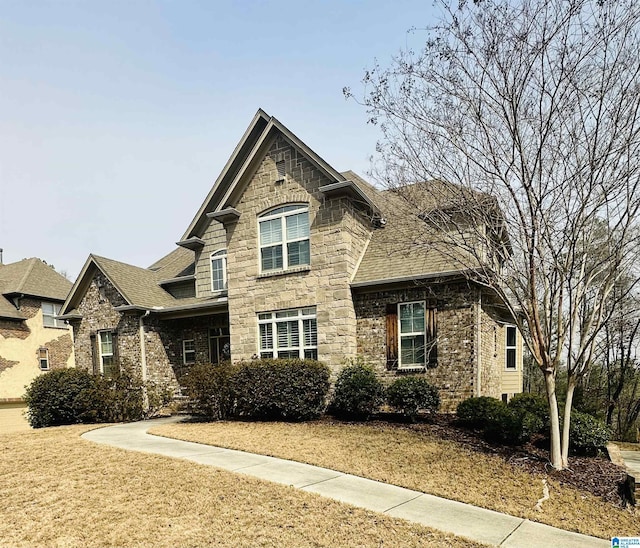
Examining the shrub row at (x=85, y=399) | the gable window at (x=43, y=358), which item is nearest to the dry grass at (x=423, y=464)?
the shrub row at (x=85, y=399)

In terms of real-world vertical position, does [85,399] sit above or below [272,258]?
below

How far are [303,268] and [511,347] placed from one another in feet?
25.9

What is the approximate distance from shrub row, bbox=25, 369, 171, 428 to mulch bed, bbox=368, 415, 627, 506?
31.2ft

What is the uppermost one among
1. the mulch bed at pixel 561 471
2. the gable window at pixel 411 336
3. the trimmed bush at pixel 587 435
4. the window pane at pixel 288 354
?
the gable window at pixel 411 336

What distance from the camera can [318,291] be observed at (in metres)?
13.6

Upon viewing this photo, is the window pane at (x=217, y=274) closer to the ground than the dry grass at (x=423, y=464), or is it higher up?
higher up

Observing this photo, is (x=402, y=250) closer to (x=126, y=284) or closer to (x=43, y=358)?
(x=126, y=284)

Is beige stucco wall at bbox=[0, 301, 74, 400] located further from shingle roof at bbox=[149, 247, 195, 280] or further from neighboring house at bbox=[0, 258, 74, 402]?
shingle roof at bbox=[149, 247, 195, 280]

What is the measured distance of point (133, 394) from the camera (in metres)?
14.3

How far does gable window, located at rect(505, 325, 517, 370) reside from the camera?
1527cm

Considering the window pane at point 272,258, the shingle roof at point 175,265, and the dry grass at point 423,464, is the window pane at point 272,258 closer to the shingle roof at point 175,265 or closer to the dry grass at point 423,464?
the dry grass at point 423,464

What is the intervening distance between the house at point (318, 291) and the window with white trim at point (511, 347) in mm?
37

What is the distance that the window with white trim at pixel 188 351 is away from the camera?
18.0 metres

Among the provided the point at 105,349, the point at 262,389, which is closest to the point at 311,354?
the point at 262,389
